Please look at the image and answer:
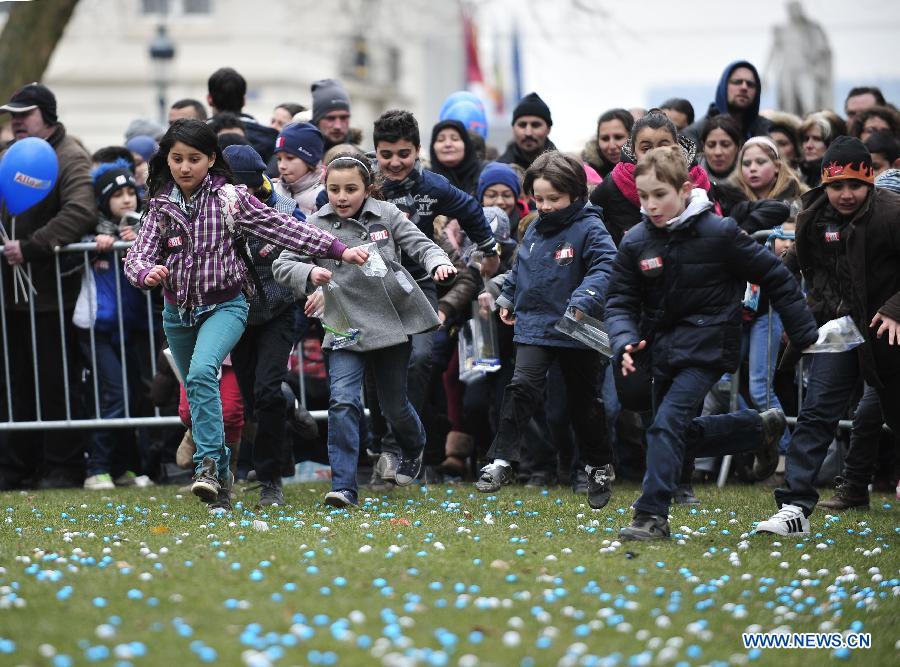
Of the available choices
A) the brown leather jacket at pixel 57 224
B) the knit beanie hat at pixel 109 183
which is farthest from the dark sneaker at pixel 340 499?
the knit beanie hat at pixel 109 183

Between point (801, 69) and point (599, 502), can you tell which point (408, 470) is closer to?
point (599, 502)

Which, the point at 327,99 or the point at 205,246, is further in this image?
the point at 327,99

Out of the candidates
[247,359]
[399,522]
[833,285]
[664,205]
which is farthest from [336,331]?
[833,285]

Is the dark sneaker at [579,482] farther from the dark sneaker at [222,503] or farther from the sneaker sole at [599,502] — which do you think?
the dark sneaker at [222,503]

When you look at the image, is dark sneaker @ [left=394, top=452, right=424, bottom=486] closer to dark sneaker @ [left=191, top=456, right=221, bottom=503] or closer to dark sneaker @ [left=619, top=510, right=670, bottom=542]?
dark sneaker @ [left=191, top=456, right=221, bottom=503]

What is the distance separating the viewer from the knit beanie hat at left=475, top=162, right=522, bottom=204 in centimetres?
1011

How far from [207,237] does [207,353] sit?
648 millimetres

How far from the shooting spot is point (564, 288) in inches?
329

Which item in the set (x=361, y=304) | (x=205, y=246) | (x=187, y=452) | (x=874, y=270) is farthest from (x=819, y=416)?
(x=187, y=452)

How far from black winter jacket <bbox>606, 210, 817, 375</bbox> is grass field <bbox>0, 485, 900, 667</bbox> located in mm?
981

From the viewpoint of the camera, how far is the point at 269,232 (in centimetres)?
786

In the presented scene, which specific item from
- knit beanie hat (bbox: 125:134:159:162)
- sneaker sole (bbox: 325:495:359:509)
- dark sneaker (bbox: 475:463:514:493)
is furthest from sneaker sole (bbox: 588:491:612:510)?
knit beanie hat (bbox: 125:134:159:162)

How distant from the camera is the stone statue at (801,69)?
798 inches

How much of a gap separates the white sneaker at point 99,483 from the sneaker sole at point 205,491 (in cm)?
243
